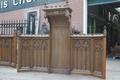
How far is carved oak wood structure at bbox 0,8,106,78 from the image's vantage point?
11.1 meters

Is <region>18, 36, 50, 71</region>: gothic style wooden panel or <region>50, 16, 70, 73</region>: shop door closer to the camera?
<region>50, 16, 70, 73</region>: shop door

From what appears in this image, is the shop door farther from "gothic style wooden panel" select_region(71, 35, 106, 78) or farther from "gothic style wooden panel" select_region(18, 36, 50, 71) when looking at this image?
"gothic style wooden panel" select_region(18, 36, 50, 71)

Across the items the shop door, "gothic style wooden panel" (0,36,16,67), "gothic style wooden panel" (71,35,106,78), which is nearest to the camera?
"gothic style wooden panel" (71,35,106,78)

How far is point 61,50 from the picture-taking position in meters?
11.7

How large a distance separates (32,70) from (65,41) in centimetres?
194

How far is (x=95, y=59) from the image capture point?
1113cm

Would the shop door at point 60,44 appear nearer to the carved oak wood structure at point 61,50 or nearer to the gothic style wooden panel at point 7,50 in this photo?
the carved oak wood structure at point 61,50

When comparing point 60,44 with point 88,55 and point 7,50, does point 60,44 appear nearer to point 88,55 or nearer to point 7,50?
point 88,55

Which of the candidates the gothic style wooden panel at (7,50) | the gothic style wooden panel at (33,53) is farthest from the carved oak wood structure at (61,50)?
the gothic style wooden panel at (7,50)

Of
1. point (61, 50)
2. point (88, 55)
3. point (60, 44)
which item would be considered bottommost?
point (88, 55)

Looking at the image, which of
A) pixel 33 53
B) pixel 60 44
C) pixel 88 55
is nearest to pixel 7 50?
pixel 33 53

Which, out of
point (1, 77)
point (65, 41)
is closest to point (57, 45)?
point (65, 41)

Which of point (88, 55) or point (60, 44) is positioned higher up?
point (60, 44)

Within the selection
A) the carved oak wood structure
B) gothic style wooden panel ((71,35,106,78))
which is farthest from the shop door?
gothic style wooden panel ((71,35,106,78))
